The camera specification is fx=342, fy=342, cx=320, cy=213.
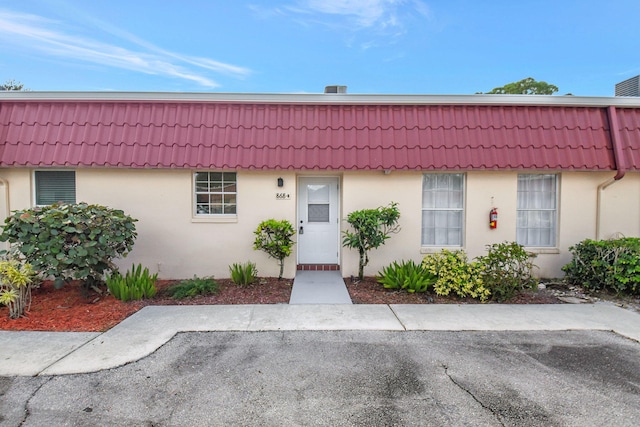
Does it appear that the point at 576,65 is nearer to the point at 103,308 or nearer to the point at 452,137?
the point at 452,137

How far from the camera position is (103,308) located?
5.72m

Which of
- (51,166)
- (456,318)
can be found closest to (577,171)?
(456,318)

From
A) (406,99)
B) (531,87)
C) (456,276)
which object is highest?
(531,87)

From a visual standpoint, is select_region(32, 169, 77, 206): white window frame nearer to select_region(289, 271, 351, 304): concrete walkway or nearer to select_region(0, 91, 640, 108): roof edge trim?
select_region(0, 91, 640, 108): roof edge trim

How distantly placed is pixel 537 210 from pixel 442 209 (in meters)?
2.19

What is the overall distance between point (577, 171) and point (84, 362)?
945cm

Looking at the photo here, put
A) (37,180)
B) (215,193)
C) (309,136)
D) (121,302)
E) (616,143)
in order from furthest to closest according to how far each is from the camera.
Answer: (215,193) < (37,180) < (309,136) < (616,143) < (121,302)

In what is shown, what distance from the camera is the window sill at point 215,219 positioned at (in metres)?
7.48

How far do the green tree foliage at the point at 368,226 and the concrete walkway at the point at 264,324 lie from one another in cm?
146

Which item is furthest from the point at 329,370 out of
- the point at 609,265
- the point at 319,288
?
the point at 609,265

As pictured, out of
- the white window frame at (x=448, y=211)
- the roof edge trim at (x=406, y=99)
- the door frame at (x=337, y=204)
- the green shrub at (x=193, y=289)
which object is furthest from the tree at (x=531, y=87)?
the green shrub at (x=193, y=289)

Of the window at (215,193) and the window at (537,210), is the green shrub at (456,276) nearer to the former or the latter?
the window at (537,210)

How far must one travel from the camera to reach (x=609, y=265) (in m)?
6.50

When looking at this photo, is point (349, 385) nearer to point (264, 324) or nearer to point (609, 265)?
point (264, 324)
